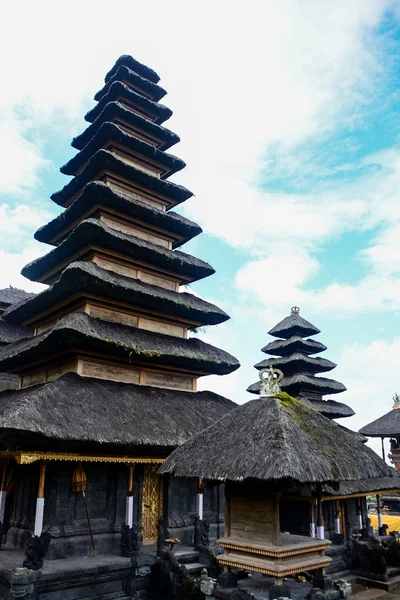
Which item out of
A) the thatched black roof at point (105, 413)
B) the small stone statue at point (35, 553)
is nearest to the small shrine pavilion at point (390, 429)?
the thatched black roof at point (105, 413)

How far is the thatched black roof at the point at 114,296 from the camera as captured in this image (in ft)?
53.0

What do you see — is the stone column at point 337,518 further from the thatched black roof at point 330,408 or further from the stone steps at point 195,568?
the stone steps at point 195,568

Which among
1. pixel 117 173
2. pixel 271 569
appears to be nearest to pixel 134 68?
pixel 117 173

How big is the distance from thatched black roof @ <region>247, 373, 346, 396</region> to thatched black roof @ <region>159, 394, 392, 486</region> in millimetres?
13602

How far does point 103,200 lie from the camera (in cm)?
1845

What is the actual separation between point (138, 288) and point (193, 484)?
24.1ft

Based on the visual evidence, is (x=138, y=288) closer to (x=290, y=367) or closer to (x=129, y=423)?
(x=129, y=423)

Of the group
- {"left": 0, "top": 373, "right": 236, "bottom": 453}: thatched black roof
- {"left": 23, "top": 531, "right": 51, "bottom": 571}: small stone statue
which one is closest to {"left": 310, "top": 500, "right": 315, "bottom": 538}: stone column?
{"left": 0, "top": 373, "right": 236, "bottom": 453}: thatched black roof

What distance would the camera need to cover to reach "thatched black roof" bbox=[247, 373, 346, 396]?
82.5ft

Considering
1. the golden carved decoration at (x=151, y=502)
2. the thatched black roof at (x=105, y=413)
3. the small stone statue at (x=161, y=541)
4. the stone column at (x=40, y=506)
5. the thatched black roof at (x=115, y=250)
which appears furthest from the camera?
the thatched black roof at (x=115, y=250)

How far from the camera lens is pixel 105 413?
14008 mm

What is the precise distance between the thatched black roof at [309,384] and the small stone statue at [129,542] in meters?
13.3

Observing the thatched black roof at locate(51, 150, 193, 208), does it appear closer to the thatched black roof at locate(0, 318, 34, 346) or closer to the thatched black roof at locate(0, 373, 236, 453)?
the thatched black roof at locate(0, 318, 34, 346)

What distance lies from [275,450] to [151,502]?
8.52 m
